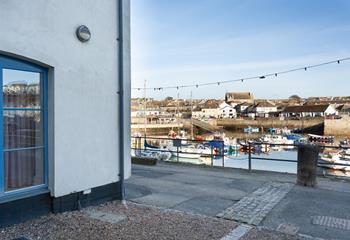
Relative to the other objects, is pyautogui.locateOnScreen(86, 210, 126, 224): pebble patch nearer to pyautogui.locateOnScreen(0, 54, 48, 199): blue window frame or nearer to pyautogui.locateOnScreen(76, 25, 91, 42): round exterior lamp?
pyautogui.locateOnScreen(0, 54, 48, 199): blue window frame

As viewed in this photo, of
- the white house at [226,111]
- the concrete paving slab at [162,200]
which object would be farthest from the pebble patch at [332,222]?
the white house at [226,111]

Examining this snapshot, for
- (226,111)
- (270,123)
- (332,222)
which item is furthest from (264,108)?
A: (332,222)

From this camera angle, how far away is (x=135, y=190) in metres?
7.26

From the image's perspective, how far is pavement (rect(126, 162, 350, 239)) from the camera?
493cm

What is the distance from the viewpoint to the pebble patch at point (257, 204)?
212 inches

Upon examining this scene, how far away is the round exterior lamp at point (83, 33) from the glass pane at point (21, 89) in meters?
0.88

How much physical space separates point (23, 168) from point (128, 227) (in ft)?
5.71

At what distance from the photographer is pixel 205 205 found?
6129 mm

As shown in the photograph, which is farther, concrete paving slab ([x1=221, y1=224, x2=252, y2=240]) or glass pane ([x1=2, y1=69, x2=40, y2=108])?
glass pane ([x1=2, y1=69, x2=40, y2=108])

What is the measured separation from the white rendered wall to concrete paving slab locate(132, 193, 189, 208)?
0.81 metres

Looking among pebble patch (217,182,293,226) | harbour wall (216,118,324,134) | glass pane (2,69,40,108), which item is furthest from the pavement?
harbour wall (216,118,324,134)

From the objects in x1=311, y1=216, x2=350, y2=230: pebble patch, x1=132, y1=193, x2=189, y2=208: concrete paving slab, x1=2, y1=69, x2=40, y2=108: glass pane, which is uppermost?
x1=2, y1=69, x2=40, y2=108: glass pane

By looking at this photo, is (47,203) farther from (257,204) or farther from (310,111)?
(310,111)

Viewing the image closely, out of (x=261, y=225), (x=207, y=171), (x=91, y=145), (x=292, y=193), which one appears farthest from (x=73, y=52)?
(x=207, y=171)
